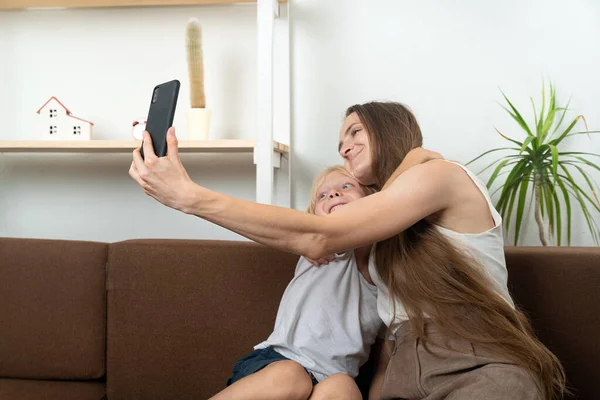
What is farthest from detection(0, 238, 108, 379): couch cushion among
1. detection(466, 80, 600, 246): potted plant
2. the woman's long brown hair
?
detection(466, 80, 600, 246): potted plant

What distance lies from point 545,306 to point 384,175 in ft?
1.73

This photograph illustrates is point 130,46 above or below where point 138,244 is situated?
above

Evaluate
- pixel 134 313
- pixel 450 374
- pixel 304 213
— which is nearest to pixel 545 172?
pixel 450 374

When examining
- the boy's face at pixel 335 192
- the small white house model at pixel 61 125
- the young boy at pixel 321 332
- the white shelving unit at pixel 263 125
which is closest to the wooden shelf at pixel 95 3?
the white shelving unit at pixel 263 125

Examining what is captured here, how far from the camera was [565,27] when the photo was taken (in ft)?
7.93

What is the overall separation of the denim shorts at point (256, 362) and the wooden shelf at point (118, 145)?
748 mm

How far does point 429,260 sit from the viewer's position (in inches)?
58.1

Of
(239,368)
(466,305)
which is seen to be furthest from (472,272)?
(239,368)

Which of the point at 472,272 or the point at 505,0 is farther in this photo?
the point at 505,0

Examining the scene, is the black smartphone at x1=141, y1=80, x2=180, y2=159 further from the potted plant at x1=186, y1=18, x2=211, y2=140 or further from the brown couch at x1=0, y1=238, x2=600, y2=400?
the potted plant at x1=186, y1=18, x2=211, y2=140

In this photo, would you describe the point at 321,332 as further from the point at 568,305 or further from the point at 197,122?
the point at 197,122

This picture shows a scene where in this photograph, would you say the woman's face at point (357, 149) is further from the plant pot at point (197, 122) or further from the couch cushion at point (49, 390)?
the couch cushion at point (49, 390)

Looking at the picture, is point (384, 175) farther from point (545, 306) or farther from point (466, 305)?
point (545, 306)

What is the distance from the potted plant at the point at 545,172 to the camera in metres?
2.21
